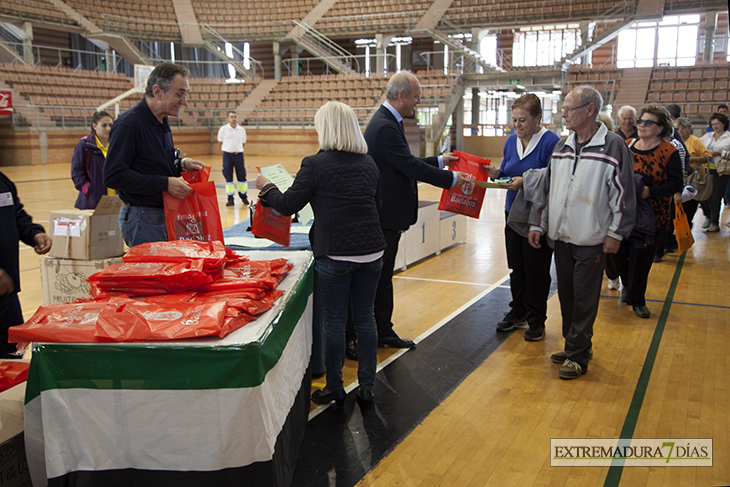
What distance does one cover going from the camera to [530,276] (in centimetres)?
377

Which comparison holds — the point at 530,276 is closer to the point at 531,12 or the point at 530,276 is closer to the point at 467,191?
the point at 467,191

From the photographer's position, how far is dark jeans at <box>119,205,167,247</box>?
2873 mm

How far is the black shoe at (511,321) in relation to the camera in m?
4.00

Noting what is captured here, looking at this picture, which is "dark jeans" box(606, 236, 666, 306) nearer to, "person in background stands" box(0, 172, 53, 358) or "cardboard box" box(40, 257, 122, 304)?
"cardboard box" box(40, 257, 122, 304)

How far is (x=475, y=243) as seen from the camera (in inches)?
276

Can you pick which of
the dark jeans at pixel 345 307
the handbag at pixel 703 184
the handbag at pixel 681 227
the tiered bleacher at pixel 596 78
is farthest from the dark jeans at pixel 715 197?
the tiered bleacher at pixel 596 78

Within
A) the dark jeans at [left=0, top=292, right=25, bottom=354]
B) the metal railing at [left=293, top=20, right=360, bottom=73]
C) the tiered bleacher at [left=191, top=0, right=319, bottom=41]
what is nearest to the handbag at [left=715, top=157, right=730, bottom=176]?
the dark jeans at [left=0, top=292, right=25, bottom=354]

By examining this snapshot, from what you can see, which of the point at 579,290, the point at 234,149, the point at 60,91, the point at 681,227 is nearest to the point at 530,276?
the point at 579,290

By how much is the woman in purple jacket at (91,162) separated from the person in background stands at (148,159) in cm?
215

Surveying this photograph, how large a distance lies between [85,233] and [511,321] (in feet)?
10.0

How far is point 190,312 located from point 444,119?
16918mm

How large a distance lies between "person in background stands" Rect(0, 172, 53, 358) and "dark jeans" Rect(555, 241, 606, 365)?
271 centimetres

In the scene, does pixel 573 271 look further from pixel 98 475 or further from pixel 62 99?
pixel 62 99

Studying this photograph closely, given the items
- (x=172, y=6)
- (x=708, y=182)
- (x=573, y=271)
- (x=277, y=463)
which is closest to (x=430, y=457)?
(x=277, y=463)
